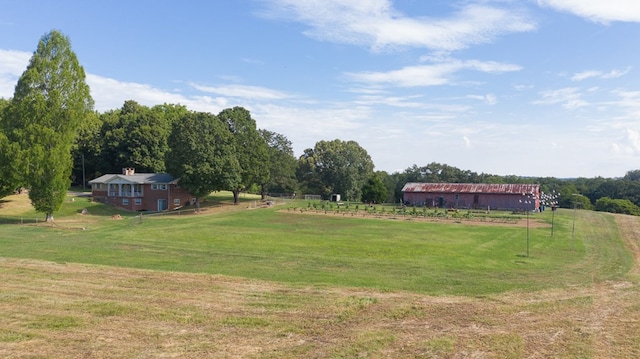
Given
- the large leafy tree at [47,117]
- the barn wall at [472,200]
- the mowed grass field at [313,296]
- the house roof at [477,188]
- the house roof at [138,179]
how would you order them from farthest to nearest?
the house roof at [477,188] → the barn wall at [472,200] → the house roof at [138,179] → the large leafy tree at [47,117] → the mowed grass field at [313,296]

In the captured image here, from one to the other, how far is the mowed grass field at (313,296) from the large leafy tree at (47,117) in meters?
10.3

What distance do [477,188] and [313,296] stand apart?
5840cm

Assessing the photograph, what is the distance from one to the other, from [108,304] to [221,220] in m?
30.5

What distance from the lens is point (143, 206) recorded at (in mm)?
58219

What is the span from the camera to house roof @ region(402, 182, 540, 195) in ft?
212

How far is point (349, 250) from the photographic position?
88.3ft

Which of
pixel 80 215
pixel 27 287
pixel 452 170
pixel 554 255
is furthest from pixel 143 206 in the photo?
pixel 452 170

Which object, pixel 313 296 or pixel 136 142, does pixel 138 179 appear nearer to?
pixel 136 142

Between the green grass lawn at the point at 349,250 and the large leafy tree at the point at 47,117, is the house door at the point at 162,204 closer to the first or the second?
the green grass lawn at the point at 349,250

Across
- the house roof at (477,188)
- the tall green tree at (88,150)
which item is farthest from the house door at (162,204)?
the house roof at (477,188)

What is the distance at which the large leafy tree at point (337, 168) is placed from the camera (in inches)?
3322

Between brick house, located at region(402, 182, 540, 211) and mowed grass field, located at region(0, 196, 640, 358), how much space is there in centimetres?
3196

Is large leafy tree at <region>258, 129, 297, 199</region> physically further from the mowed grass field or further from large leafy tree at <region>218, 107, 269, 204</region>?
the mowed grass field

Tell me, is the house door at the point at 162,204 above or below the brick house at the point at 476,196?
below
